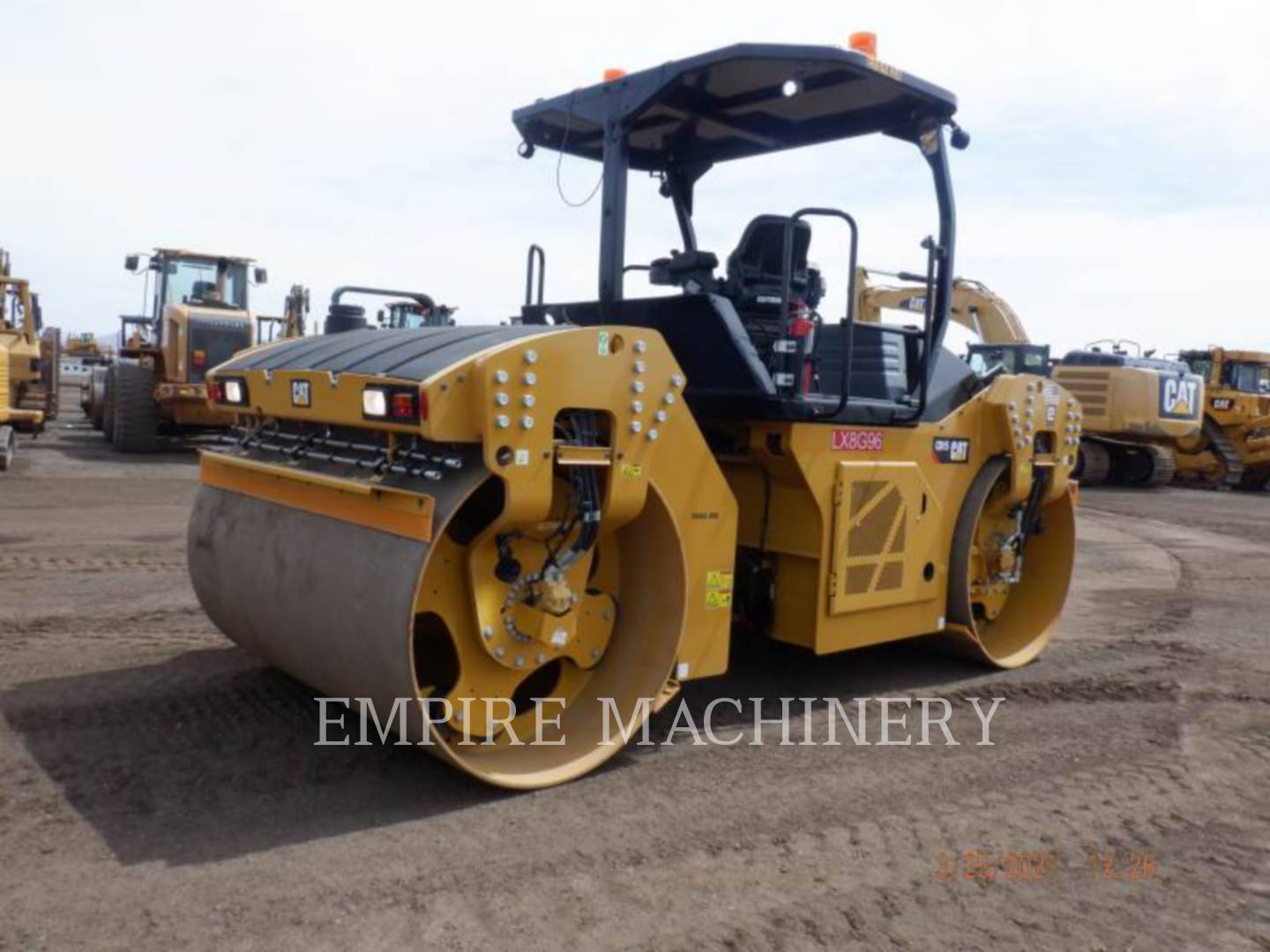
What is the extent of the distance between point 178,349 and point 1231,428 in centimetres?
1792

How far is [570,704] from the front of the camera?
156 inches

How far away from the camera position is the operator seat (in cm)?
471

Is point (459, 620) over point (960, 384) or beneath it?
beneath

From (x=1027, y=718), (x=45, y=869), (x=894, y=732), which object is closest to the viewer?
(x=45, y=869)

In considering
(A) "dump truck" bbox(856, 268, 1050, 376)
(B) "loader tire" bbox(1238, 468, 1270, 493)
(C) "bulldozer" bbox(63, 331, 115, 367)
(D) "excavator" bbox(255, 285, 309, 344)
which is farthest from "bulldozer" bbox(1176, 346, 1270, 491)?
(C) "bulldozer" bbox(63, 331, 115, 367)

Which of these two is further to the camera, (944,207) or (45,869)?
(944,207)

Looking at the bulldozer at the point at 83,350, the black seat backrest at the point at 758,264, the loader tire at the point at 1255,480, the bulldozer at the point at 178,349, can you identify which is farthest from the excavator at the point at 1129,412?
the bulldozer at the point at 83,350

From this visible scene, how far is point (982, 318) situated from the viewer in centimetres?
1530

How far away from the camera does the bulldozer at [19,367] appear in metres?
12.4

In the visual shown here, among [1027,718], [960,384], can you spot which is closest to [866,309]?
[960,384]

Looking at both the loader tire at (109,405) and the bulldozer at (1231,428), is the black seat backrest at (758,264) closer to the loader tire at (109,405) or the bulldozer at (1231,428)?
the loader tire at (109,405)

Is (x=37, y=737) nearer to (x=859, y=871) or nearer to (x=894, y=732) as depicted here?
(x=859, y=871)

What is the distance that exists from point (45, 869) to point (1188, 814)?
11.4 ft

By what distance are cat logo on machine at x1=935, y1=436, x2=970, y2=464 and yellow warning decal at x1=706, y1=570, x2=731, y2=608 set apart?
1.49m
